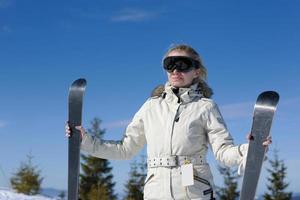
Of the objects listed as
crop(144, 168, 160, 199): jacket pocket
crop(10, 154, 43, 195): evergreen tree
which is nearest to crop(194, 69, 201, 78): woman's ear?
crop(144, 168, 160, 199): jacket pocket

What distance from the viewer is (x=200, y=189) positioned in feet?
10.3

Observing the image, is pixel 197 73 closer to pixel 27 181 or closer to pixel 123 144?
pixel 123 144

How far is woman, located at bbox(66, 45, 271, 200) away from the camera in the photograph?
314 cm

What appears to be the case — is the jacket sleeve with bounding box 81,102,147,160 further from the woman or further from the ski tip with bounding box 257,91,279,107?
the ski tip with bounding box 257,91,279,107

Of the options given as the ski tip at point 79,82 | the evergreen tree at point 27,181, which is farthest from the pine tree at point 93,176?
the ski tip at point 79,82

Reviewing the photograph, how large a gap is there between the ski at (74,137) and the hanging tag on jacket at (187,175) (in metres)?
0.89

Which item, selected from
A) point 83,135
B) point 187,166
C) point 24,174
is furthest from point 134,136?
point 24,174

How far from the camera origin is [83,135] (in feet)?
11.9

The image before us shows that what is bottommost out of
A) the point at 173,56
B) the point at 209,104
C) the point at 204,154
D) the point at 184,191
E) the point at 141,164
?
the point at 184,191

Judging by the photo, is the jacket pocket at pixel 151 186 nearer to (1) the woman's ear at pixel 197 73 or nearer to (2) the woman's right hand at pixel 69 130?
(2) the woman's right hand at pixel 69 130

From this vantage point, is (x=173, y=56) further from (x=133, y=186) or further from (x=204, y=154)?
(x=133, y=186)

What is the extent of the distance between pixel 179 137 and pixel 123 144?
572 mm

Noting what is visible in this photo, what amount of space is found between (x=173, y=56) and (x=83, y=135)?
0.88 metres

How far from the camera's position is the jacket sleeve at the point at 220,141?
3.08 m
